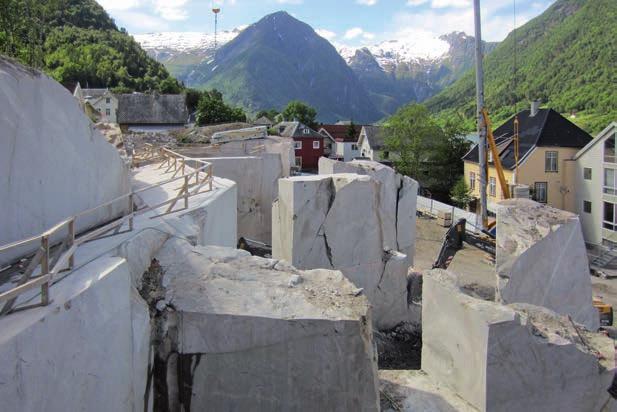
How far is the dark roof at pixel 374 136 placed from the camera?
178ft

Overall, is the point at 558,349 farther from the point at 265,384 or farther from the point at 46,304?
the point at 46,304

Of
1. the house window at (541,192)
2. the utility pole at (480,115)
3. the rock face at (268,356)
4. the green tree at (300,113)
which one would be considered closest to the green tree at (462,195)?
the house window at (541,192)

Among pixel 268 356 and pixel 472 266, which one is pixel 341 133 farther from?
pixel 268 356

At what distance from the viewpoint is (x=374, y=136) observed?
55.5m

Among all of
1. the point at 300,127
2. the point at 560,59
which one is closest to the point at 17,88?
the point at 300,127

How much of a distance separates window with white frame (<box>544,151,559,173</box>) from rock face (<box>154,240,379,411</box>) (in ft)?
95.9

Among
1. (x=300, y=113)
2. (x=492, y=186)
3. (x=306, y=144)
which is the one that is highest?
(x=300, y=113)

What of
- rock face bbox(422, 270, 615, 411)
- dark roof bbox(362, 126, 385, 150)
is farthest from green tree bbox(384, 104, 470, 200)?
rock face bbox(422, 270, 615, 411)

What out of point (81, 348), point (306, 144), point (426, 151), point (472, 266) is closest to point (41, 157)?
point (81, 348)

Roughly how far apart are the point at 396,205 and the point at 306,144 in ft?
128

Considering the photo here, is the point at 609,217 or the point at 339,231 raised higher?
the point at 339,231

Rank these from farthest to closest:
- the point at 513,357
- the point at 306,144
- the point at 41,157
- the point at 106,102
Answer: the point at 306,144
the point at 106,102
the point at 513,357
the point at 41,157

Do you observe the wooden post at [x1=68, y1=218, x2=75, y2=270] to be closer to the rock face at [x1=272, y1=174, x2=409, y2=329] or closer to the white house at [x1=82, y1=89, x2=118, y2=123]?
the rock face at [x1=272, y1=174, x2=409, y2=329]

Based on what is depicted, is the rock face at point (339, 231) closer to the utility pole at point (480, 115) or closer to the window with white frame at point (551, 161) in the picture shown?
the utility pole at point (480, 115)
